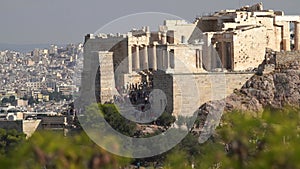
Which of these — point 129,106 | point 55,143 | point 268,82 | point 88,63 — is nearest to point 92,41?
point 88,63

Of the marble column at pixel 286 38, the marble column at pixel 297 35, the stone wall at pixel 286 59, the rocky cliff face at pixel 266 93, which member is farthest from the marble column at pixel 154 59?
the marble column at pixel 297 35

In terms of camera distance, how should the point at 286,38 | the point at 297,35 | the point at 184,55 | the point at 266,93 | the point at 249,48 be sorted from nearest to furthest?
the point at 266,93 → the point at 184,55 → the point at 249,48 → the point at 286,38 → the point at 297,35

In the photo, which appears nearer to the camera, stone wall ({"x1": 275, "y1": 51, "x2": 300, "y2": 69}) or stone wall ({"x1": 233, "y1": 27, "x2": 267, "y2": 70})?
stone wall ({"x1": 275, "y1": 51, "x2": 300, "y2": 69})

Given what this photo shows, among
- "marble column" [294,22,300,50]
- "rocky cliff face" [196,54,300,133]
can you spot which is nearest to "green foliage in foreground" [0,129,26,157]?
"rocky cliff face" [196,54,300,133]

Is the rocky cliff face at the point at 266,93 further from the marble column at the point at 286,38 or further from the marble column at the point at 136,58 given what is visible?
the marble column at the point at 286,38

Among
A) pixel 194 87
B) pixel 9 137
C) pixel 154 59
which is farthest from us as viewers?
pixel 154 59

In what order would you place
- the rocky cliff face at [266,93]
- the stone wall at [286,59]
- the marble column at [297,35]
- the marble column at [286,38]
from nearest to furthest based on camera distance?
the rocky cliff face at [266,93], the stone wall at [286,59], the marble column at [286,38], the marble column at [297,35]

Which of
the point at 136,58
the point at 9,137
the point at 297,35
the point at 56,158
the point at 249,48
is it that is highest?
the point at 297,35

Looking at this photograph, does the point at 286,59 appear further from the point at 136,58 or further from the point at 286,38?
the point at 136,58

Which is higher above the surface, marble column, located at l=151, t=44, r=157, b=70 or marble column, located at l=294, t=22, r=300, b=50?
marble column, located at l=294, t=22, r=300, b=50

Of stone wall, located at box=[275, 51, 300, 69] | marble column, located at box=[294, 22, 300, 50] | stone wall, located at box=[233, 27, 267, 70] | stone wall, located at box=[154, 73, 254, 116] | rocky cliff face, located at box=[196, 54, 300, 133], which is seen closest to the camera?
stone wall, located at box=[154, 73, 254, 116]

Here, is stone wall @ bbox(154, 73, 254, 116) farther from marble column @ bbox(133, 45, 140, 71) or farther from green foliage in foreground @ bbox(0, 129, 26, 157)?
green foliage in foreground @ bbox(0, 129, 26, 157)

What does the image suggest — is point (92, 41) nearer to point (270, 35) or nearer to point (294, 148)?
point (270, 35)

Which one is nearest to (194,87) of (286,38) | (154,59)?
(154,59)
